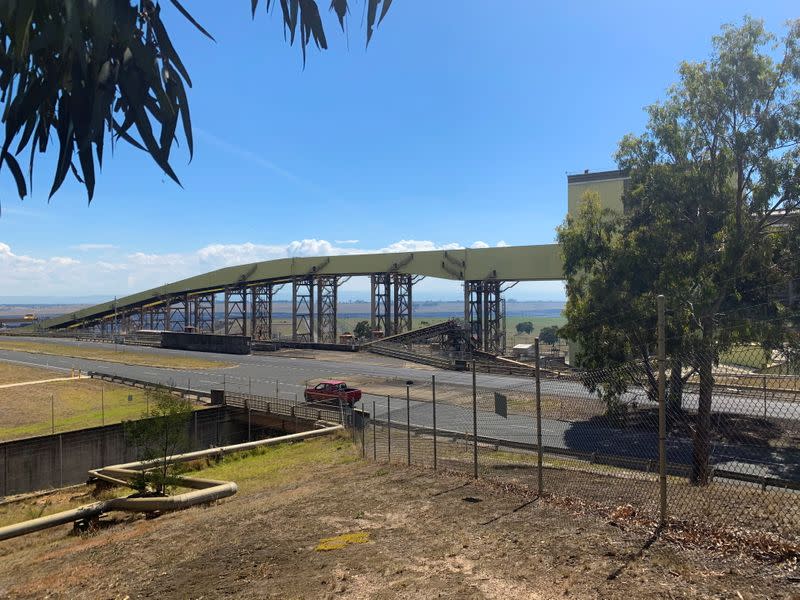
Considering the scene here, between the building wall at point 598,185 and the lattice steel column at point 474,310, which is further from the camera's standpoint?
the lattice steel column at point 474,310

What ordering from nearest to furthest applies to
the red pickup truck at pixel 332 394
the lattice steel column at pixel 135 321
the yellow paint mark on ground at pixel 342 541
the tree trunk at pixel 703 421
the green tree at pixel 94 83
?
the green tree at pixel 94 83 → the yellow paint mark on ground at pixel 342 541 → the tree trunk at pixel 703 421 → the red pickup truck at pixel 332 394 → the lattice steel column at pixel 135 321

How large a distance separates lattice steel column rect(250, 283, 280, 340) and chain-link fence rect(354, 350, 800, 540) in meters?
53.7

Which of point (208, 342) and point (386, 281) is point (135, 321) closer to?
point (208, 342)

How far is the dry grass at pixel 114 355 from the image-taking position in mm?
53750

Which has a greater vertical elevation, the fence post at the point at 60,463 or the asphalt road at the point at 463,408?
the asphalt road at the point at 463,408

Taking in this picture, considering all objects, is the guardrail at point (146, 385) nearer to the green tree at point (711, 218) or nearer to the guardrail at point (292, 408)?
the guardrail at point (292, 408)

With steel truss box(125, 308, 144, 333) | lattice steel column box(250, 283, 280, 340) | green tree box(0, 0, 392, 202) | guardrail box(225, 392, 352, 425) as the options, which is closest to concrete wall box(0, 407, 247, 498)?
guardrail box(225, 392, 352, 425)

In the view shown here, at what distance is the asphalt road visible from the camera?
1383cm

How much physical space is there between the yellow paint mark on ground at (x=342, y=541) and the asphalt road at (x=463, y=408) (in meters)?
6.70

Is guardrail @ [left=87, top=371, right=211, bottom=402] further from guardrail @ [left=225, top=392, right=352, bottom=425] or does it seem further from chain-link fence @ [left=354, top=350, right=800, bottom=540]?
chain-link fence @ [left=354, top=350, right=800, bottom=540]

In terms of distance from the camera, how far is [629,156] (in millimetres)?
23734

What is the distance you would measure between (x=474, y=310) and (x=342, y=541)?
57.7m

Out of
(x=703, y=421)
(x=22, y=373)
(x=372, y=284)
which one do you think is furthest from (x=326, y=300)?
(x=703, y=421)

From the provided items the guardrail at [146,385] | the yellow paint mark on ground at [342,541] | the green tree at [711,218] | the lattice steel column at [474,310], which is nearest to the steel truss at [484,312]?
the lattice steel column at [474,310]
